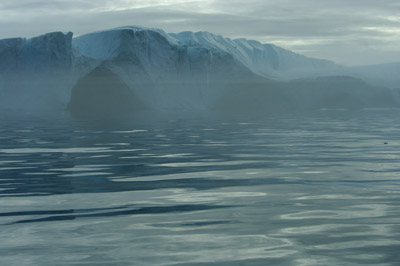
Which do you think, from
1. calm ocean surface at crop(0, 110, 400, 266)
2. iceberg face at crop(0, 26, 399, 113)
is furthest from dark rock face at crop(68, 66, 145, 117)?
calm ocean surface at crop(0, 110, 400, 266)

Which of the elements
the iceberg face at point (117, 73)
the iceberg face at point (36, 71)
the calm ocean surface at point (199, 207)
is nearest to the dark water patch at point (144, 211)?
the calm ocean surface at point (199, 207)

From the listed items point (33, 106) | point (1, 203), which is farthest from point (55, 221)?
point (33, 106)

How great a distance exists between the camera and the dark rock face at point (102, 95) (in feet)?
122

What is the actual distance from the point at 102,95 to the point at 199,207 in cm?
3423

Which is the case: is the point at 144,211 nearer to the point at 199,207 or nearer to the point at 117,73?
the point at 199,207

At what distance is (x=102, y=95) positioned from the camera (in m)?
39.2

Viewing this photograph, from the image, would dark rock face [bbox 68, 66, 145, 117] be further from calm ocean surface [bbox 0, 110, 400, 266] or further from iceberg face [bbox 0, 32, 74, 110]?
calm ocean surface [bbox 0, 110, 400, 266]

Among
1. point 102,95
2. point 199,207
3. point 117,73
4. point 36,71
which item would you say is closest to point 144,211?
point 199,207

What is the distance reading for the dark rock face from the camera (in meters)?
37.2

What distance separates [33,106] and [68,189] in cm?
3236

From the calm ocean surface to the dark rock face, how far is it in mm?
26280

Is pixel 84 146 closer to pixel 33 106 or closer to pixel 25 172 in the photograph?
pixel 25 172

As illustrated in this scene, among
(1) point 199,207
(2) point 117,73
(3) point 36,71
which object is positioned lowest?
(1) point 199,207

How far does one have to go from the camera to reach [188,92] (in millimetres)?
39344
